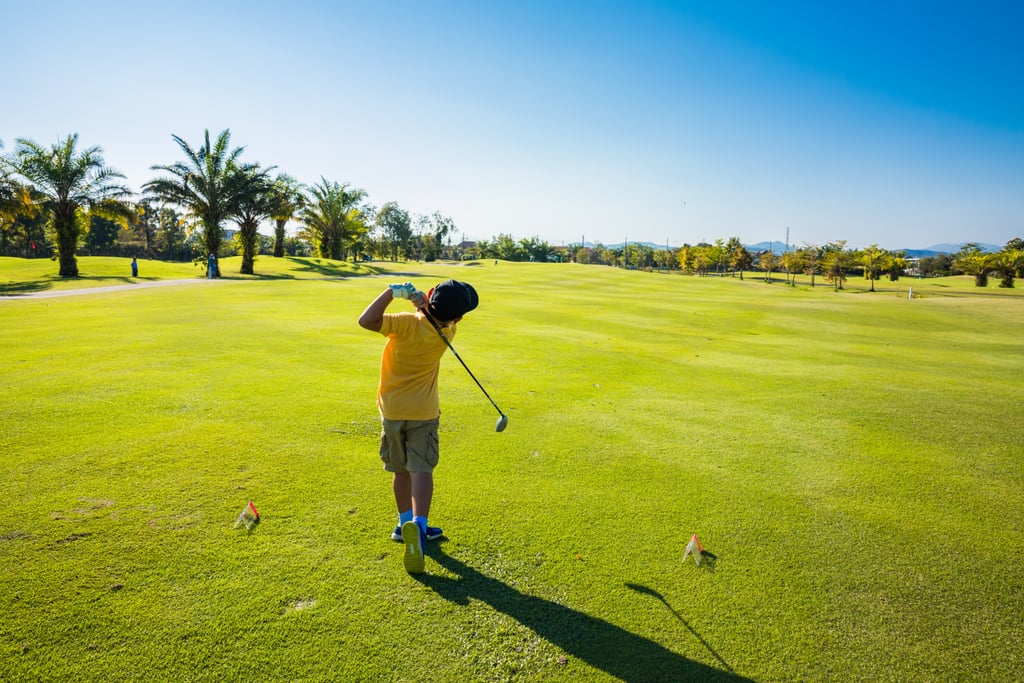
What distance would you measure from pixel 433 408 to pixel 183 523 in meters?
2.58

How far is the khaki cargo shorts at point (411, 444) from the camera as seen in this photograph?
4363 millimetres

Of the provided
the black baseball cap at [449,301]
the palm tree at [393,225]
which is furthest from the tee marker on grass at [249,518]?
the palm tree at [393,225]

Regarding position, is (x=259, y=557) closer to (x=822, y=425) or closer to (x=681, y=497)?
(x=681, y=497)

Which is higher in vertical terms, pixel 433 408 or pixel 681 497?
pixel 433 408

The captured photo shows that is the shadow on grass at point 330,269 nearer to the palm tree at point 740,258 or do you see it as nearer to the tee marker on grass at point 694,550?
the tee marker on grass at point 694,550

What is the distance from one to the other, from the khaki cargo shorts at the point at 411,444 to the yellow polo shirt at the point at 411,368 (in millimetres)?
78

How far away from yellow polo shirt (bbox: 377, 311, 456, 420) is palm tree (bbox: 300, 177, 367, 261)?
→ 5478 cm

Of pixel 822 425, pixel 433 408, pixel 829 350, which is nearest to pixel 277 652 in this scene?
pixel 433 408

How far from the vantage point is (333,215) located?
5669cm

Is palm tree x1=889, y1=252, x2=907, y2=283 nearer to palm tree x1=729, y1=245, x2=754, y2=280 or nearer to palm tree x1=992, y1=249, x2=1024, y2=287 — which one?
palm tree x1=992, y1=249, x2=1024, y2=287

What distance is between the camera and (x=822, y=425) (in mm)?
8117

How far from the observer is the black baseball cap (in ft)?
13.4

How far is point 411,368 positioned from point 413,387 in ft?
0.54

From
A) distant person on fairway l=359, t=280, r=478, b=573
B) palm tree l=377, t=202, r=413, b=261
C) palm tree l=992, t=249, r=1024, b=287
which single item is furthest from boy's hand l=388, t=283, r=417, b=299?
palm tree l=377, t=202, r=413, b=261
